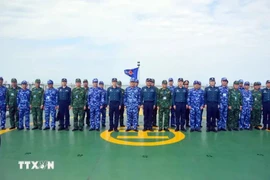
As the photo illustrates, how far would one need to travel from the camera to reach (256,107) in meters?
9.23

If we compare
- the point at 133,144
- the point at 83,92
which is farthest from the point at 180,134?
the point at 83,92

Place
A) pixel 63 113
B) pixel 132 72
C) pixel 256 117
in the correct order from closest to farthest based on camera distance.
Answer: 1. pixel 63 113
2. pixel 256 117
3. pixel 132 72

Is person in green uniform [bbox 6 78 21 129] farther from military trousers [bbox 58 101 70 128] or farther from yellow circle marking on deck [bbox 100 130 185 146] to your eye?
yellow circle marking on deck [bbox 100 130 185 146]

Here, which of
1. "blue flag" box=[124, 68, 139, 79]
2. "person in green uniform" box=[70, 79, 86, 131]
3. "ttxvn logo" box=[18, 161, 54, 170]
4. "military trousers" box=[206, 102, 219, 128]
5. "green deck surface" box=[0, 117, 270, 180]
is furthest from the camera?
"blue flag" box=[124, 68, 139, 79]

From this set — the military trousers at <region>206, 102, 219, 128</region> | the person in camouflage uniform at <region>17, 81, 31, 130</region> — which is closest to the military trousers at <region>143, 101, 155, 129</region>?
the military trousers at <region>206, 102, 219, 128</region>

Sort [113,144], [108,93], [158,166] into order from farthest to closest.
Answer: [108,93] < [113,144] < [158,166]

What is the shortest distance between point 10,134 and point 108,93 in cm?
355

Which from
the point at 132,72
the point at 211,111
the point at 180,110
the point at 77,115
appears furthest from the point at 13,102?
the point at 211,111

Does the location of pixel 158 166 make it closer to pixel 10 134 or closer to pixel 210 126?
pixel 210 126

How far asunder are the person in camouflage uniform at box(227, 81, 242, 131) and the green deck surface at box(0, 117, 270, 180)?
100 centimetres

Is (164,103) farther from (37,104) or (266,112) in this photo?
(37,104)

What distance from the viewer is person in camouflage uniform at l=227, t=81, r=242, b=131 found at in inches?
352

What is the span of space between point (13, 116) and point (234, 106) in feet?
27.2

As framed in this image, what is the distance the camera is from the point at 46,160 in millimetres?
5469
